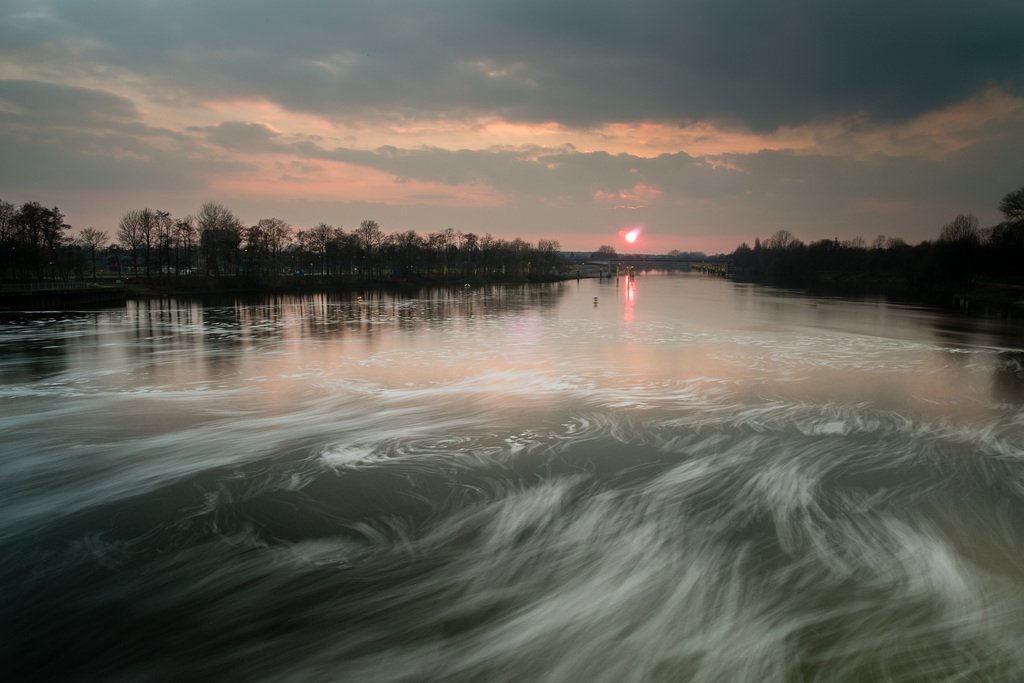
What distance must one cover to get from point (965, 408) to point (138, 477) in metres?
16.4

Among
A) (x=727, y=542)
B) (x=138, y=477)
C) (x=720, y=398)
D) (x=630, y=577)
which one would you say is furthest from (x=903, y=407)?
(x=138, y=477)

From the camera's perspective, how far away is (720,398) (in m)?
14.0

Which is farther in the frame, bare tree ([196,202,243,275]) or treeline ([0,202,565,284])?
bare tree ([196,202,243,275])

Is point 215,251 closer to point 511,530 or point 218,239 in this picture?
point 218,239

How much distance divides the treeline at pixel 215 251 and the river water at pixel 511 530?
53.1 metres

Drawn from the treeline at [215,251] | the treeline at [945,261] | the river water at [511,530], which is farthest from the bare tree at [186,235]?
the treeline at [945,261]

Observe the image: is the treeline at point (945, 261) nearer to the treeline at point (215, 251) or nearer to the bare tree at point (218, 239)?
the treeline at point (215, 251)

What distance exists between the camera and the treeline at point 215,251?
5597 centimetres

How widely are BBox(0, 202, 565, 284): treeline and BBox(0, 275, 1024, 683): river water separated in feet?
174

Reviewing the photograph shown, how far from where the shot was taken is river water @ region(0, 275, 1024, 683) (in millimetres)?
5172

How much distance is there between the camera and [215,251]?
71000mm

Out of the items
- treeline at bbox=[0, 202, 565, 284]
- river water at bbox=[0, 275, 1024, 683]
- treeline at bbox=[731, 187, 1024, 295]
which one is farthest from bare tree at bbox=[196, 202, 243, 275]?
treeline at bbox=[731, 187, 1024, 295]

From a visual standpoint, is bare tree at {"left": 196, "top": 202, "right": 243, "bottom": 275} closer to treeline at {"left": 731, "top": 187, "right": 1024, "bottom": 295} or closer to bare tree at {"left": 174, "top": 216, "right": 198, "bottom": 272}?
bare tree at {"left": 174, "top": 216, "right": 198, "bottom": 272}

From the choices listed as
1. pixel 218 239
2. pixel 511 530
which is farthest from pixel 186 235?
pixel 511 530
